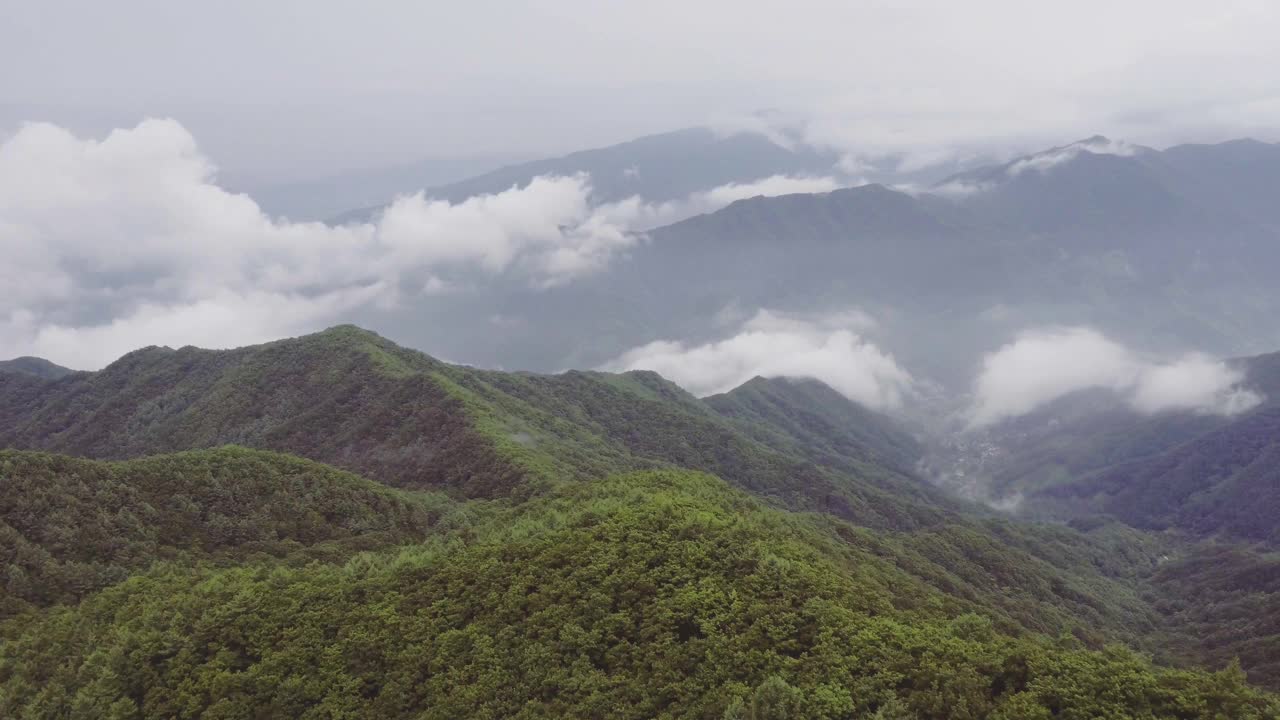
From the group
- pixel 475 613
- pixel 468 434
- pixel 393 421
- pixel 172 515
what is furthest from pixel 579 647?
pixel 393 421

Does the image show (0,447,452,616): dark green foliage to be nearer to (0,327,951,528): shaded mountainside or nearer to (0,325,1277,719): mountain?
(0,325,1277,719): mountain

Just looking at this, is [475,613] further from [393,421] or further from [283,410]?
[283,410]

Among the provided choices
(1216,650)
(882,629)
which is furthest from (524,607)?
(1216,650)

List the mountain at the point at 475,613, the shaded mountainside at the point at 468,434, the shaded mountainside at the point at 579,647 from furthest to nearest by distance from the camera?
the shaded mountainside at the point at 468,434 < the mountain at the point at 475,613 < the shaded mountainside at the point at 579,647

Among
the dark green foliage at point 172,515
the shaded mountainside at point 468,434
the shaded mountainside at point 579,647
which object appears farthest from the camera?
the shaded mountainside at point 468,434

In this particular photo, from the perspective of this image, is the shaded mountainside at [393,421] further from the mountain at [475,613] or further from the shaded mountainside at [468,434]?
the mountain at [475,613]

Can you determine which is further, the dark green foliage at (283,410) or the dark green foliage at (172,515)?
the dark green foliage at (283,410)

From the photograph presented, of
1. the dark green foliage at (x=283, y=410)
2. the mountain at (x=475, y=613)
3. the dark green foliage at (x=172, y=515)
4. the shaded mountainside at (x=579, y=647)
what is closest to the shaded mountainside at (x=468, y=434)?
the dark green foliage at (x=283, y=410)
